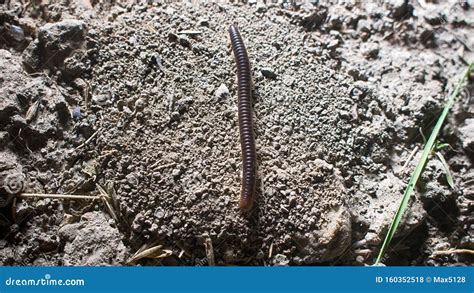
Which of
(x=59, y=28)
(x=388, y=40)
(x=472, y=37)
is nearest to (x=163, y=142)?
(x=59, y=28)

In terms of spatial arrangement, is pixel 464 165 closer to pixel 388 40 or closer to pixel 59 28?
pixel 388 40

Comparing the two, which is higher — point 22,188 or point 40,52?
point 40,52

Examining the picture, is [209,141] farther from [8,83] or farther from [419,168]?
[419,168]

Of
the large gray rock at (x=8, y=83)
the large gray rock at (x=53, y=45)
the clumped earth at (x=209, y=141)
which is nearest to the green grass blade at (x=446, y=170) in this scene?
the clumped earth at (x=209, y=141)

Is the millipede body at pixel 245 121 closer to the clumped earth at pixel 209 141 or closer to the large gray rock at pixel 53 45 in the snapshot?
the clumped earth at pixel 209 141

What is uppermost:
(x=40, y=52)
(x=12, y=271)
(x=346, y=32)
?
(x=346, y=32)

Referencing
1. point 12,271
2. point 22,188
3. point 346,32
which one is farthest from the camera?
point 346,32

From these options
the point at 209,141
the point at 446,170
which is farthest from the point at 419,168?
the point at 209,141

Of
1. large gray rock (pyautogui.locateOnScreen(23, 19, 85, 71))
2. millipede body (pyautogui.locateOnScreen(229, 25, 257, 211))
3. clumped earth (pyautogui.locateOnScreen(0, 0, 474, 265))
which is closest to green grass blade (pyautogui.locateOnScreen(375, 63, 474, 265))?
clumped earth (pyautogui.locateOnScreen(0, 0, 474, 265))
